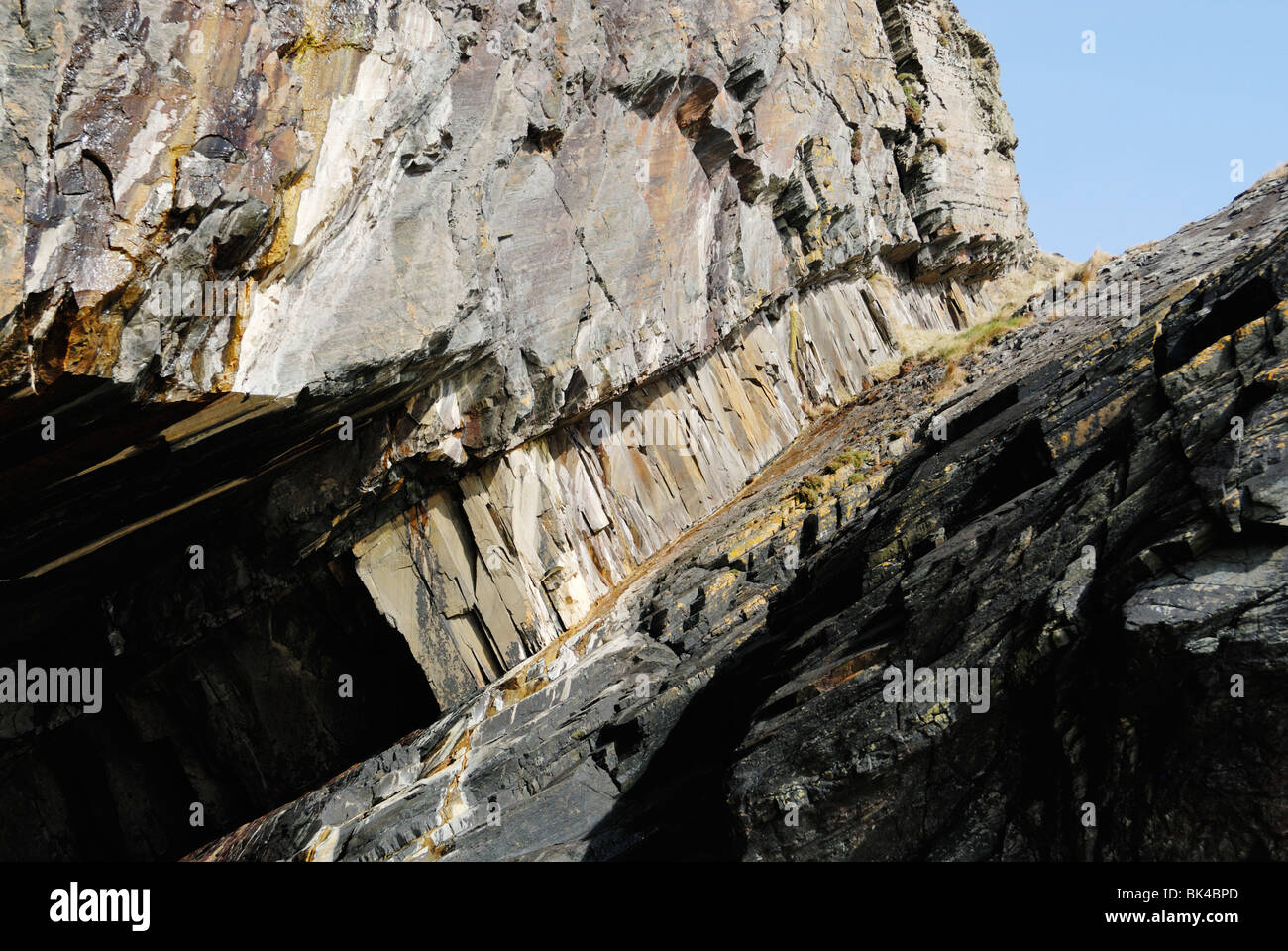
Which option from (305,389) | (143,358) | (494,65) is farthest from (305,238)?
(494,65)

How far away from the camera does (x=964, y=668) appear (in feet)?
26.7

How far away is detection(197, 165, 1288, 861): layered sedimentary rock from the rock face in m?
0.04

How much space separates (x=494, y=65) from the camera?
46.7 feet

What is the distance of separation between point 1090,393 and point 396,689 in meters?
11.5
